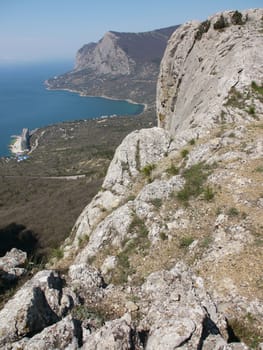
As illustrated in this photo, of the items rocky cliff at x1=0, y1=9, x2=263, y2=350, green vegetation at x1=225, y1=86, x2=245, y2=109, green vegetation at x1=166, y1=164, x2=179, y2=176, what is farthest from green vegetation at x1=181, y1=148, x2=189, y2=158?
green vegetation at x1=225, y1=86, x2=245, y2=109

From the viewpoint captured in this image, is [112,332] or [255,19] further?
[255,19]

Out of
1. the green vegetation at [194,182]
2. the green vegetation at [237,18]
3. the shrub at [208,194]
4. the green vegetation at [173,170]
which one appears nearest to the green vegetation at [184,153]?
the green vegetation at [173,170]

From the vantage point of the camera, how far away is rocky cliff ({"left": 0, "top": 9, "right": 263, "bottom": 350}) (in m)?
6.76

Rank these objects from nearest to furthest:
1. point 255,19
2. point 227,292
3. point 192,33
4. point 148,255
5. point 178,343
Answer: point 178,343, point 227,292, point 148,255, point 255,19, point 192,33

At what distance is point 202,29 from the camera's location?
30.6 m

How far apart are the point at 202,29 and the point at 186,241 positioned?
89.4 ft

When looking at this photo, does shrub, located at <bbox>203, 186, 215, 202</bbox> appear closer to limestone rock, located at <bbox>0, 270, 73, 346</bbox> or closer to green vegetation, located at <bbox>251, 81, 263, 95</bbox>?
limestone rock, located at <bbox>0, 270, 73, 346</bbox>

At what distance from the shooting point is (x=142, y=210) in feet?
40.1

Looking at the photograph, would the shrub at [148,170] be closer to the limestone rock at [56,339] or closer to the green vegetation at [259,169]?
the green vegetation at [259,169]

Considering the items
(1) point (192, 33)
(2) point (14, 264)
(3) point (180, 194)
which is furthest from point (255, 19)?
(2) point (14, 264)

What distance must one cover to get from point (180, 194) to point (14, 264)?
9.01m

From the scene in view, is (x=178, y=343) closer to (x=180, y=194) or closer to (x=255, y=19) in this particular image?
(x=180, y=194)

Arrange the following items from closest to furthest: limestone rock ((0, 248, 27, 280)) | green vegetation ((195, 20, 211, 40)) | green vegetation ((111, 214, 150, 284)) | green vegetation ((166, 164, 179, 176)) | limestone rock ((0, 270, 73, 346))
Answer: limestone rock ((0, 270, 73, 346)) → green vegetation ((111, 214, 150, 284)) → limestone rock ((0, 248, 27, 280)) → green vegetation ((166, 164, 179, 176)) → green vegetation ((195, 20, 211, 40))

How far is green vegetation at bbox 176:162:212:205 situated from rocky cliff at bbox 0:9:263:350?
0.05 m
